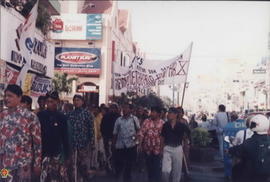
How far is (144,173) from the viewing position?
11.0m

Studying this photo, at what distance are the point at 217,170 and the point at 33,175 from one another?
7.88 meters

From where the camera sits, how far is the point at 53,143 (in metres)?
6.24

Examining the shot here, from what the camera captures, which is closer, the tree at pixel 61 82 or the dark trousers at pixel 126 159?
the dark trousers at pixel 126 159

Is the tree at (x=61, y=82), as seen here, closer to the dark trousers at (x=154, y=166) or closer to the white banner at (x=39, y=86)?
the white banner at (x=39, y=86)

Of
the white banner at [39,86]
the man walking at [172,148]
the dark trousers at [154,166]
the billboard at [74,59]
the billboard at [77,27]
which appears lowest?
the dark trousers at [154,166]

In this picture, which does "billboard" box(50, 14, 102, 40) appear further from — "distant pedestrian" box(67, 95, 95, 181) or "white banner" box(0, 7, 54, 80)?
"distant pedestrian" box(67, 95, 95, 181)

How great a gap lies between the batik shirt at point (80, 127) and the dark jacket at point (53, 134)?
1.16 meters

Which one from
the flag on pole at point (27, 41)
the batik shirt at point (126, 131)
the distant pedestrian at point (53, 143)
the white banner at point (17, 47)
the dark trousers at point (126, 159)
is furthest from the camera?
the batik shirt at point (126, 131)

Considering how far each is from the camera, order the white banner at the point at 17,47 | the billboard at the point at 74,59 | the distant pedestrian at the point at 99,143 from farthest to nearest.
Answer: the billboard at the point at 74,59, the distant pedestrian at the point at 99,143, the white banner at the point at 17,47

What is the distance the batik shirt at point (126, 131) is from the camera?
29.6ft

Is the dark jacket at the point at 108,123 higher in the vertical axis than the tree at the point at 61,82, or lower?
lower

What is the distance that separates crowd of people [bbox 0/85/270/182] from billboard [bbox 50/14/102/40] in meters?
23.1

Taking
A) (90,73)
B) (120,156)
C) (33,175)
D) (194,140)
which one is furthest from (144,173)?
(90,73)

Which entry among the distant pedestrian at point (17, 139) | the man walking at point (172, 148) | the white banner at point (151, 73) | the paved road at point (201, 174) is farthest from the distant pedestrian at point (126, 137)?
the distant pedestrian at point (17, 139)
